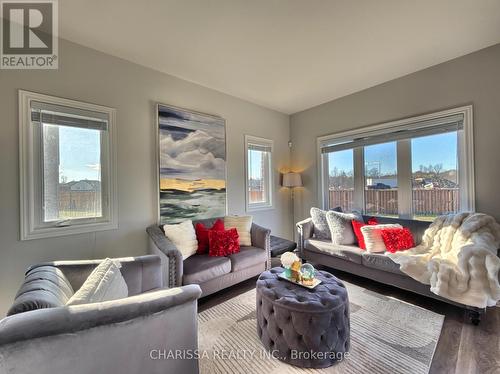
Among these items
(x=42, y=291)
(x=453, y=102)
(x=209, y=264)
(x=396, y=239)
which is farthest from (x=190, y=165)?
(x=453, y=102)

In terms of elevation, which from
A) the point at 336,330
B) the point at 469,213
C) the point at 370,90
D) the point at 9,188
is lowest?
the point at 336,330

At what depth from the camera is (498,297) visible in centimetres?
173

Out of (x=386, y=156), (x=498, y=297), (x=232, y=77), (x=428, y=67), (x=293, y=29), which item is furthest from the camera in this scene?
(x=386, y=156)

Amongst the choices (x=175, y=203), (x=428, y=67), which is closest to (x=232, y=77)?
(x=175, y=203)

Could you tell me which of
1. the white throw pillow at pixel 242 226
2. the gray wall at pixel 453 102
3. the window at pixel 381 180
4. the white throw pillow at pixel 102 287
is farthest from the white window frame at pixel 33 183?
the window at pixel 381 180

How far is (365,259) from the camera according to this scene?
2.60 metres

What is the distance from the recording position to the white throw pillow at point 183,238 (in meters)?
2.48

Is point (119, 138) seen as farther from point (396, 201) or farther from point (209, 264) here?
point (396, 201)

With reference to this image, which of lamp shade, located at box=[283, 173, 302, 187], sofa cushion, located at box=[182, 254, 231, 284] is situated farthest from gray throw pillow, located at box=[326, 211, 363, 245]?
sofa cushion, located at box=[182, 254, 231, 284]

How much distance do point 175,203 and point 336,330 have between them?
227cm

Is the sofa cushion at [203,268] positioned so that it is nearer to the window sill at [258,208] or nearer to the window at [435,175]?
the window sill at [258,208]

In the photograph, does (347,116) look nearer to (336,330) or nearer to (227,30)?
(227,30)

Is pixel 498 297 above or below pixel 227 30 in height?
below

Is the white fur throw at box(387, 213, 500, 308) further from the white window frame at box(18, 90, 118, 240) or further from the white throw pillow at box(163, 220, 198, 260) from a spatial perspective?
the white window frame at box(18, 90, 118, 240)
